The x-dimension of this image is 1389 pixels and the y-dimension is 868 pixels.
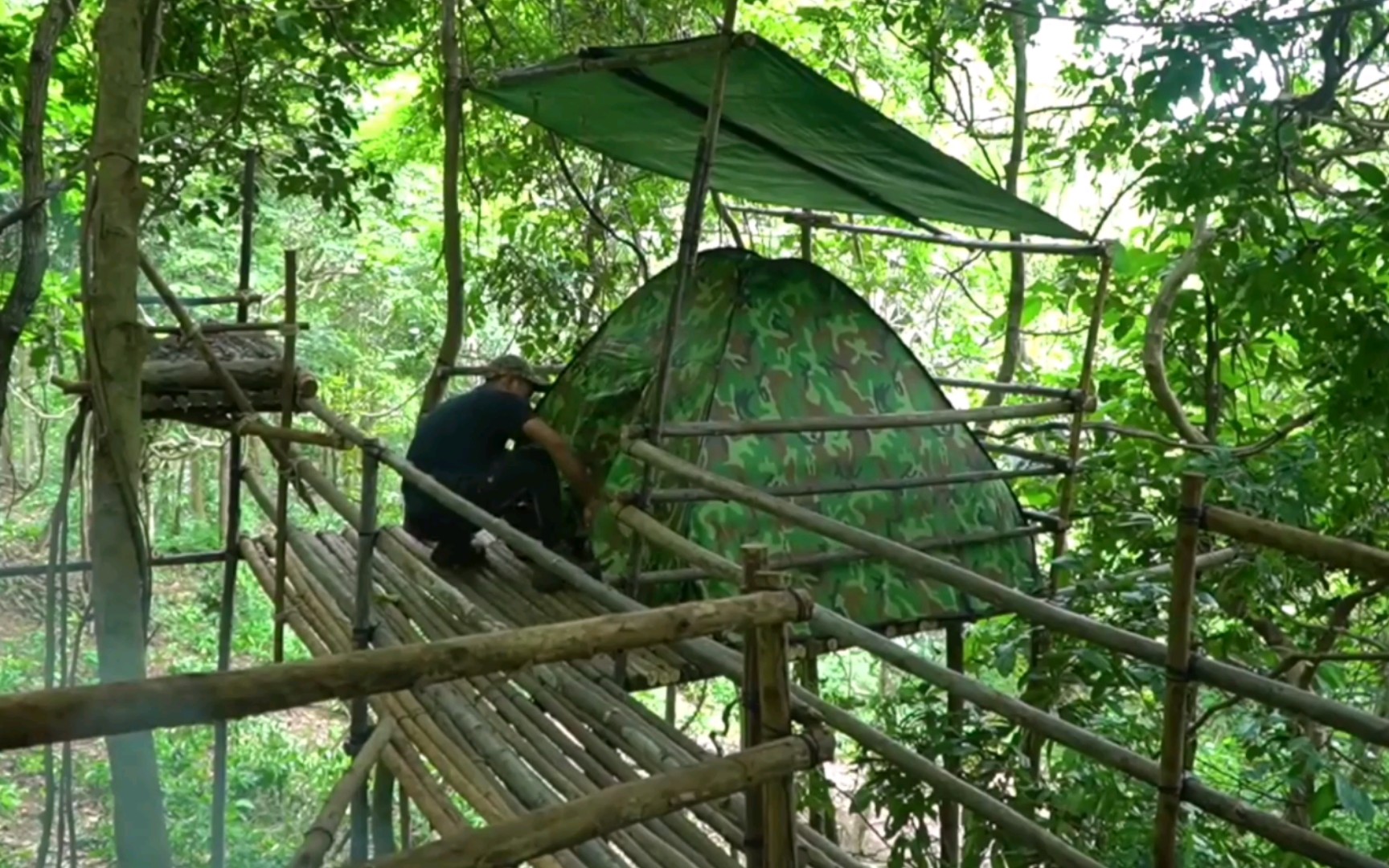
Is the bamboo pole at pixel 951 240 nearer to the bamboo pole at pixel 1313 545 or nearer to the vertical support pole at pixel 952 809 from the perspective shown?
the vertical support pole at pixel 952 809

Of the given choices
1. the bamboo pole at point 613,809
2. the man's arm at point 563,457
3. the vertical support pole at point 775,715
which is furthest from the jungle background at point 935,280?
the man's arm at point 563,457

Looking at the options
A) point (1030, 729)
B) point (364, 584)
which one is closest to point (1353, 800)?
point (1030, 729)

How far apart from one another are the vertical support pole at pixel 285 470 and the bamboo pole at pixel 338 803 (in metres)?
0.87

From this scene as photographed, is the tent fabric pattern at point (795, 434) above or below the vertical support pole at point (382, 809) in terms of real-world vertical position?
above

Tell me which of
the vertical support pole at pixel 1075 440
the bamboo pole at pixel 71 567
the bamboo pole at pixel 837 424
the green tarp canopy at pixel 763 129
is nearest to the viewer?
the bamboo pole at pixel 71 567

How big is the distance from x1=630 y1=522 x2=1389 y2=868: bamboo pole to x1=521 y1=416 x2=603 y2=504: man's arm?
1.45 metres

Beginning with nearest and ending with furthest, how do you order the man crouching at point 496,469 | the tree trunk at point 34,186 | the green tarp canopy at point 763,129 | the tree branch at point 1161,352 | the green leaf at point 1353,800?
the green leaf at point 1353,800 → the tree trunk at point 34,186 → the green tarp canopy at point 763,129 → the man crouching at point 496,469 → the tree branch at point 1161,352

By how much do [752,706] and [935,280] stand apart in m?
6.59

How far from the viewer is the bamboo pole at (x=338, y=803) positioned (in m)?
2.53

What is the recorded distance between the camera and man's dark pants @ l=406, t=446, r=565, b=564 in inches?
164

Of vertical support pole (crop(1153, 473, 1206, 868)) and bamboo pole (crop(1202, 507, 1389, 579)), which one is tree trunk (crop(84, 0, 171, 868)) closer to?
vertical support pole (crop(1153, 473, 1206, 868))

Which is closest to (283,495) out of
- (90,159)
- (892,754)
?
(90,159)

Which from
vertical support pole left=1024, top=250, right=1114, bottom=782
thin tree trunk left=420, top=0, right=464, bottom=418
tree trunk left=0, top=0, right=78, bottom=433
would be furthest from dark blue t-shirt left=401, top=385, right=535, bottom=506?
vertical support pole left=1024, top=250, right=1114, bottom=782

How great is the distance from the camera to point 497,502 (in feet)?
13.7
